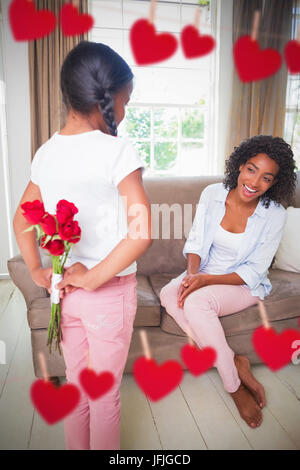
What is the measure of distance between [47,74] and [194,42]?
118 cm

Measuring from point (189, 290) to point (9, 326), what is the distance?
4.05ft

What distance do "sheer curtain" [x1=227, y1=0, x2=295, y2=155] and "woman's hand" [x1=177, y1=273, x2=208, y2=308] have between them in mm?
1969

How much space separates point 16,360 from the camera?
1.66 meters

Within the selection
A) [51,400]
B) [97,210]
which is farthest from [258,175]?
[51,400]

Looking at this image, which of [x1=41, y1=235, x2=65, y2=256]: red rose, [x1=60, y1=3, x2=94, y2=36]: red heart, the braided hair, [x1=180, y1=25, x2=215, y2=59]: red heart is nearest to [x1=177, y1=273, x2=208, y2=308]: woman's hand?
[x1=41, y1=235, x2=65, y2=256]: red rose

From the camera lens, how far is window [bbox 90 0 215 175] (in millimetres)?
2861

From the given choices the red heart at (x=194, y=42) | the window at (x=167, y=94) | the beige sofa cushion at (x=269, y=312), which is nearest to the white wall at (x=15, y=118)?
the window at (x=167, y=94)

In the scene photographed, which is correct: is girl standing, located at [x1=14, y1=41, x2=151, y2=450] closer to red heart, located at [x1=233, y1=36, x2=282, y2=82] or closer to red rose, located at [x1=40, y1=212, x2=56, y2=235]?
red rose, located at [x1=40, y1=212, x2=56, y2=235]

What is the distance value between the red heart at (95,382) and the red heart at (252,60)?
272 cm

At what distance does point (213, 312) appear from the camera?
54.4 inches

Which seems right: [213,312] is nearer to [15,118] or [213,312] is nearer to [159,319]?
[159,319]

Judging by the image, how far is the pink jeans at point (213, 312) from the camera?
1.33 meters

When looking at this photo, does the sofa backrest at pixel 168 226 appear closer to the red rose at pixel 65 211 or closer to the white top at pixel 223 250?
the white top at pixel 223 250

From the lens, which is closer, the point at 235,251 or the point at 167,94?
the point at 235,251
